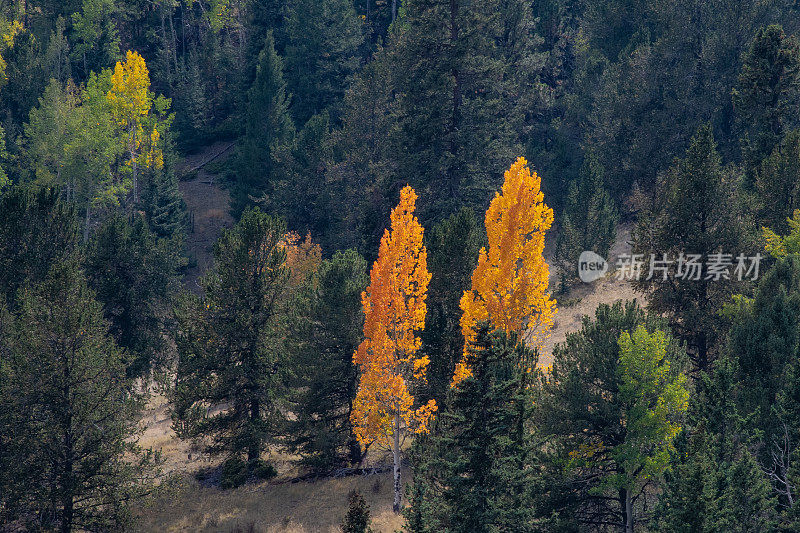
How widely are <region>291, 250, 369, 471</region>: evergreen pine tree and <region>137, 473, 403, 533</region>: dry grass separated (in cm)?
142

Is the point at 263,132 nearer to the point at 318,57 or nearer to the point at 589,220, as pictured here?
the point at 318,57

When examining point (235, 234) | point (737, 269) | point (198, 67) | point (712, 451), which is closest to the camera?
point (712, 451)

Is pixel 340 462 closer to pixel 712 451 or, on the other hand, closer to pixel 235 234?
pixel 235 234

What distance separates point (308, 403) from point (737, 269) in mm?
18213

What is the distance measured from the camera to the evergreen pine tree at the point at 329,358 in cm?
3541

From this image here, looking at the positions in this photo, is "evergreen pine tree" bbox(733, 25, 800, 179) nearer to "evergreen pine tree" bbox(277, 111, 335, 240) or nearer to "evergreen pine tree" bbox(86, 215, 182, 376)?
"evergreen pine tree" bbox(277, 111, 335, 240)

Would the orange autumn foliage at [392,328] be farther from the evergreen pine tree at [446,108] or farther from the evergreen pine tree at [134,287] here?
the evergreen pine tree at [446,108]

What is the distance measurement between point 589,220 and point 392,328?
2334 cm

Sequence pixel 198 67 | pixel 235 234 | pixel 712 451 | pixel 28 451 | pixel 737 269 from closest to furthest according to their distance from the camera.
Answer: pixel 712 451
pixel 28 451
pixel 737 269
pixel 235 234
pixel 198 67

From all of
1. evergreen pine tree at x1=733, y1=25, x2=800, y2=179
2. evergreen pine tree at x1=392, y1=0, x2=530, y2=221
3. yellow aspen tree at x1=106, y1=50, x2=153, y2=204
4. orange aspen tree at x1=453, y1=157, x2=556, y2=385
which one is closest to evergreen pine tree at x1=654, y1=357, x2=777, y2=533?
orange aspen tree at x1=453, y1=157, x2=556, y2=385

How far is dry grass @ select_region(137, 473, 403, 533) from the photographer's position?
3244cm

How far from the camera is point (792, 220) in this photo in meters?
36.7

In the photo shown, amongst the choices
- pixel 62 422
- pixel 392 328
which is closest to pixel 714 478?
pixel 392 328

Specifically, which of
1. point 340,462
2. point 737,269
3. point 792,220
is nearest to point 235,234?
point 340,462
